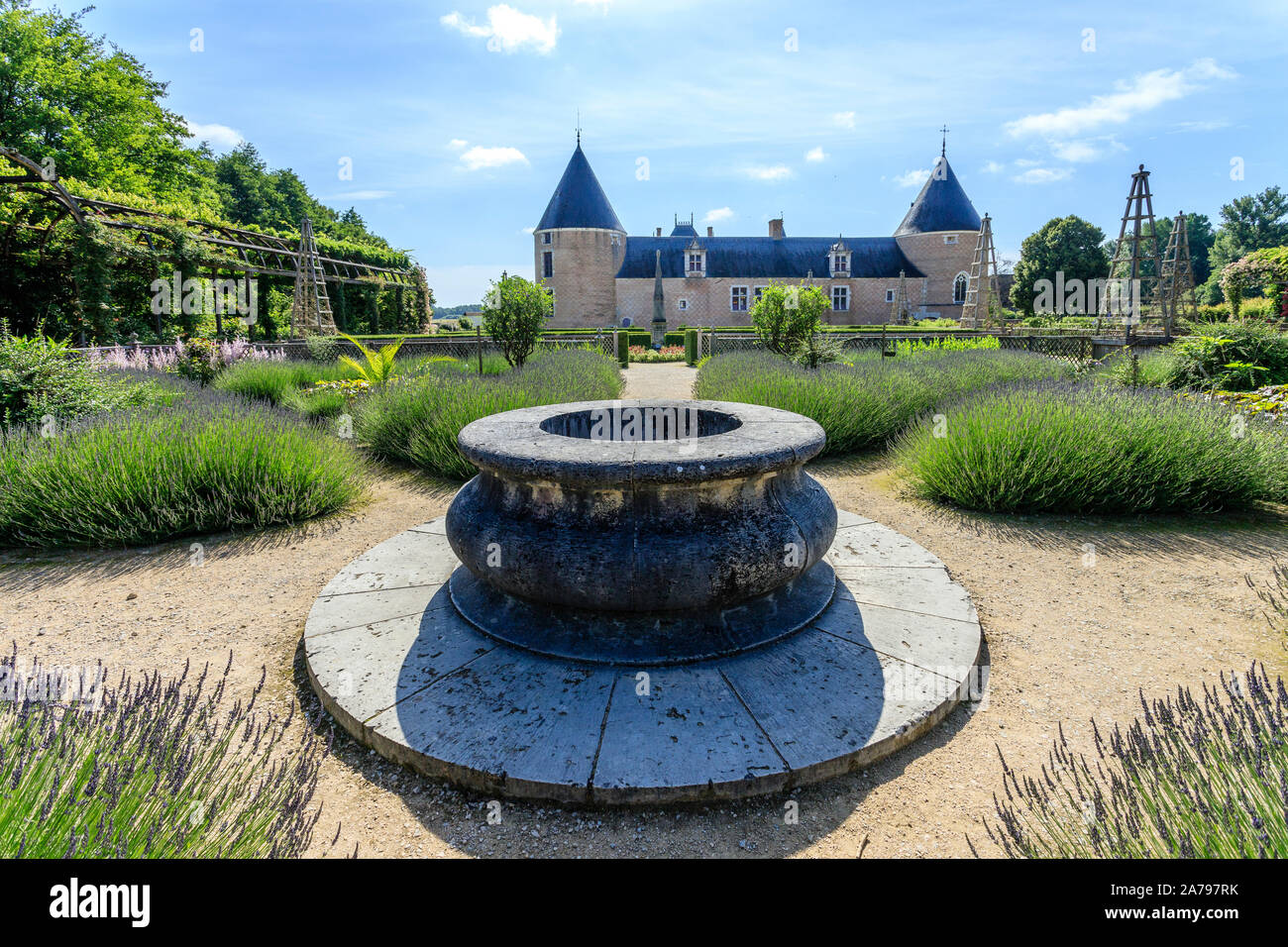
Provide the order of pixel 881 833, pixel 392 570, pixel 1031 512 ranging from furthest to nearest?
pixel 1031 512 < pixel 392 570 < pixel 881 833

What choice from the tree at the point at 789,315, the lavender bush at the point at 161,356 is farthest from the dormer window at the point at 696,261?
the lavender bush at the point at 161,356

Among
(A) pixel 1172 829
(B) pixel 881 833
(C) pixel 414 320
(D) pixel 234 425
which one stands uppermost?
(C) pixel 414 320

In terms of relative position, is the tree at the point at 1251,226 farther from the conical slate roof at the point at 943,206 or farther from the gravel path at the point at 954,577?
the gravel path at the point at 954,577

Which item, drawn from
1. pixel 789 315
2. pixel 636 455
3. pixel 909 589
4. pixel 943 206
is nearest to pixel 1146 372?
pixel 789 315

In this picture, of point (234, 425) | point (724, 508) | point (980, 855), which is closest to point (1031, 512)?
point (724, 508)

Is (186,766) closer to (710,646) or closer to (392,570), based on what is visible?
(392,570)

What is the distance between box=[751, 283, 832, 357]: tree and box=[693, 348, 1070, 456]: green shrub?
201 cm

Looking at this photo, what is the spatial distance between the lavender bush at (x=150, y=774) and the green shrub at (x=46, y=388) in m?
5.01

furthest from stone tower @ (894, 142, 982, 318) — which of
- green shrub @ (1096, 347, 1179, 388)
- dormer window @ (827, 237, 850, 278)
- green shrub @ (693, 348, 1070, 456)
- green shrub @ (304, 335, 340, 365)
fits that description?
green shrub @ (304, 335, 340, 365)

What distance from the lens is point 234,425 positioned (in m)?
5.90

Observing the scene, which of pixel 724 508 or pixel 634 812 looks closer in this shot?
pixel 634 812

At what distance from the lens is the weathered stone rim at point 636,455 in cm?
303

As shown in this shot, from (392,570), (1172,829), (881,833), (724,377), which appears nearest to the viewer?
(1172,829)

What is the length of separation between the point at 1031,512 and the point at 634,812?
199 inches
